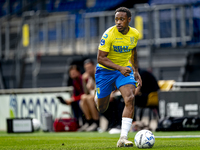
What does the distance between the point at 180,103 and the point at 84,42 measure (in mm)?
5529

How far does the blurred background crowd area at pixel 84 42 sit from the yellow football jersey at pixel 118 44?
599cm

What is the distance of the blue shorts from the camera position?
6.67 m

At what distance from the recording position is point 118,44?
6746 millimetres

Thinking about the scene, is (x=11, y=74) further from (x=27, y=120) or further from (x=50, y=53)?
(x=27, y=120)

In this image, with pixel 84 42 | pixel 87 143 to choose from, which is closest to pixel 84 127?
pixel 84 42

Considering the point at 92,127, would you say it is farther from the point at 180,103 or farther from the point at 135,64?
the point at 135,64

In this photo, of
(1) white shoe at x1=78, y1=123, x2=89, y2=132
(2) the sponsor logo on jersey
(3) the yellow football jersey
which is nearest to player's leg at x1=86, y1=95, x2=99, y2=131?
(1) white shoe at x1=78, y1=123, x2=89, y2=132

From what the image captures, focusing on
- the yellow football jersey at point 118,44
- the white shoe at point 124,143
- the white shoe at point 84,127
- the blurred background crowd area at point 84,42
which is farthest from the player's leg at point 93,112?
the white shoe at point 124,143

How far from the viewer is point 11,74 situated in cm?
1631

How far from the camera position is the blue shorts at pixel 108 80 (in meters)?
6.67

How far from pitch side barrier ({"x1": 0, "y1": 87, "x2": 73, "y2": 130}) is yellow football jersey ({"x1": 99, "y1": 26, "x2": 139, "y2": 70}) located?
5.89 meters

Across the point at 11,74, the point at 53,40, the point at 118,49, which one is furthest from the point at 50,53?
the point at 118,49

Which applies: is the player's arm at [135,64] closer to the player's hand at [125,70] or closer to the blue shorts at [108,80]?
the blue shorts at [108,80]

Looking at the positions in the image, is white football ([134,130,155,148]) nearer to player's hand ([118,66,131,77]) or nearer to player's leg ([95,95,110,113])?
player's hand ([118,66,131,77])
